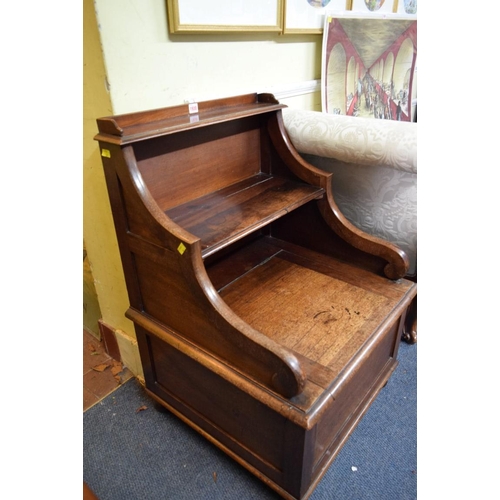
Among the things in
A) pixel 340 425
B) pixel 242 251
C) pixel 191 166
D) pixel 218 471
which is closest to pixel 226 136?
pixel 191 166

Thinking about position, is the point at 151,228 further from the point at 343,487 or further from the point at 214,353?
the point at 343,487

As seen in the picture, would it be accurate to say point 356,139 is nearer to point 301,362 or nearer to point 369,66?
point 301,362

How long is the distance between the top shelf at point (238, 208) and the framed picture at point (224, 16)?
0.52 m

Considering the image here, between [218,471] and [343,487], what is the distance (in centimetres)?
42

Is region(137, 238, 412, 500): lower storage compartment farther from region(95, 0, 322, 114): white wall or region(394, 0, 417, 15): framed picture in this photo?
region(394, 0, 417, 15): framed picture

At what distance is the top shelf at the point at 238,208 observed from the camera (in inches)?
43.9

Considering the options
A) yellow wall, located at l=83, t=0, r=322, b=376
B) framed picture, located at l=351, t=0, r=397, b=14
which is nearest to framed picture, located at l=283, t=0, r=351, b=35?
yellow wall, located at l=83, t=0, r=322, b=376

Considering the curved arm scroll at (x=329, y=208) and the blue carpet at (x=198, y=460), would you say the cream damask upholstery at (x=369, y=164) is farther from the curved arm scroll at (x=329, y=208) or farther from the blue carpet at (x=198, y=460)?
the blue carpet at (x=198, y=460)

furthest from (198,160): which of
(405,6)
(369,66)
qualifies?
(405,6)

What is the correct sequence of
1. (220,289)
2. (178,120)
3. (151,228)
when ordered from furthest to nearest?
(220,289), (178,120), (151,228)

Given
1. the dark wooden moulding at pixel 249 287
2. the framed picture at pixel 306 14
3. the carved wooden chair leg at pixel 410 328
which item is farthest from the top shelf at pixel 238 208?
the carved wooden chair leg at pixel 410 328

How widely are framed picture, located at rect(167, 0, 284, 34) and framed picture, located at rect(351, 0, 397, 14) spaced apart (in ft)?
2.37

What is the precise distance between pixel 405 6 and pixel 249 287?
216cm

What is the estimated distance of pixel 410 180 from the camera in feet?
4.84
